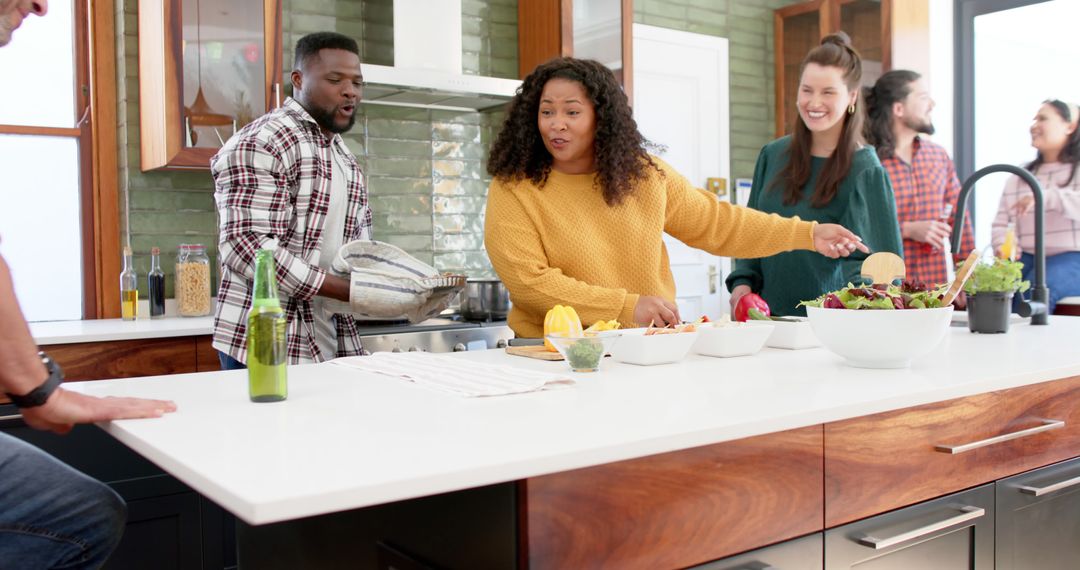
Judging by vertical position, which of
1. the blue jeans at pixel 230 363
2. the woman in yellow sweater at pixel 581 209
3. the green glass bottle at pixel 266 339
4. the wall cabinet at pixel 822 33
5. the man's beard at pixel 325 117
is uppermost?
the wall cabinet at pixel 822 33

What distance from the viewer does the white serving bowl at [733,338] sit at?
6.63 feet

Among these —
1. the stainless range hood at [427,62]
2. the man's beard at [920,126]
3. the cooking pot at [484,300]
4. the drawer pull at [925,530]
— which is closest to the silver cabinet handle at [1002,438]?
the drawer pull at [925,530]

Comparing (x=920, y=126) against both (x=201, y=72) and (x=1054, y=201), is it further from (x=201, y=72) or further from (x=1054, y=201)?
(x=201, y=72)

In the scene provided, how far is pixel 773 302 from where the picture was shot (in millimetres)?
3100

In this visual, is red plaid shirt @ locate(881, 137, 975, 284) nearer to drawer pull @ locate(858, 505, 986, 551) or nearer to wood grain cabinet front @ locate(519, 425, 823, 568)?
drawer pull @ locate(858, 505, 986, 551)

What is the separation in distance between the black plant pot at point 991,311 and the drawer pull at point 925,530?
98cm

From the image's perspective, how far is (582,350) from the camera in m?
1.76

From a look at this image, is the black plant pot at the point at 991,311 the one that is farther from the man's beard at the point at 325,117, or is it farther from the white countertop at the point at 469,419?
the man's beard at the point at 325,117

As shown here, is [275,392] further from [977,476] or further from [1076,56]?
[1076,56]

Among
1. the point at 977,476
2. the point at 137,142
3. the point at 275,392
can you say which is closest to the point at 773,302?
the point at 977,476

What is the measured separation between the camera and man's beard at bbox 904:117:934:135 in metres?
5.00

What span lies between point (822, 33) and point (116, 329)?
14.9ft

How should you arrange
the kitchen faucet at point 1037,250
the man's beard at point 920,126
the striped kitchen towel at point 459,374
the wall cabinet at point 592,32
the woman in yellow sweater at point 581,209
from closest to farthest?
the striped kitchen towel at point 459,374 < the woman in yellow sweater at point 581,209 < the kitchen faucet at point 1037,250 < the wall cabinet at point 592,32 < the man's beard at point 920,126

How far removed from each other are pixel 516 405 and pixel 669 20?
15.3ft
